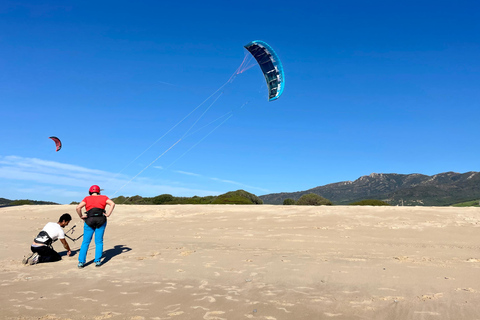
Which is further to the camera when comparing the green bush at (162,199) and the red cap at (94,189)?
the green bush at (162,199)

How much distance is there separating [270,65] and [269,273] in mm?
15782

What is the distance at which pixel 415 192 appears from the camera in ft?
429

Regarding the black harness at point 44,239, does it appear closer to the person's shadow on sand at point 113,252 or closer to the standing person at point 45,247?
the standing person at point 45,247

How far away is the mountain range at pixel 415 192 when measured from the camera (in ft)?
391

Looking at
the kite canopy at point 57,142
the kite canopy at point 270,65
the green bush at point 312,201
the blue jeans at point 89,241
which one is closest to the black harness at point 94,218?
the blue jeans at point 89,241

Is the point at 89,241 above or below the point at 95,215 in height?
below

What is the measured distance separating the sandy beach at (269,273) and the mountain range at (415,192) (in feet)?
308

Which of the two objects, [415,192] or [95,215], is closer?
[95,215]

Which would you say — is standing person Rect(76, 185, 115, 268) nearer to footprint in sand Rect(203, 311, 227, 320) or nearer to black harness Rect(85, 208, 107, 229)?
black harness Rect(85, 208, 107, 229)

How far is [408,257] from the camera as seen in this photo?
7672 millimetres

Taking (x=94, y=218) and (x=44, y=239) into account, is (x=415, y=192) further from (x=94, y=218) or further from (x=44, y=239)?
(x=44, y=239)

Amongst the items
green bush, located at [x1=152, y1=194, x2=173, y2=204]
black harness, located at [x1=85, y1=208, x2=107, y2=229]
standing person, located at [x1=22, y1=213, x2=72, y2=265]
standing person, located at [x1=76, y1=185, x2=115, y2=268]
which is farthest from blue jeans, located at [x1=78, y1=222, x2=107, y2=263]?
green bush, located at [x1=152, y1=194, x2=173, y2=204]

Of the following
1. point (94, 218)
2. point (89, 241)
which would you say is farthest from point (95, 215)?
point (89, 241)

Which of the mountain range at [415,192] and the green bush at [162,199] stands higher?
the mountain range at [415,192]
